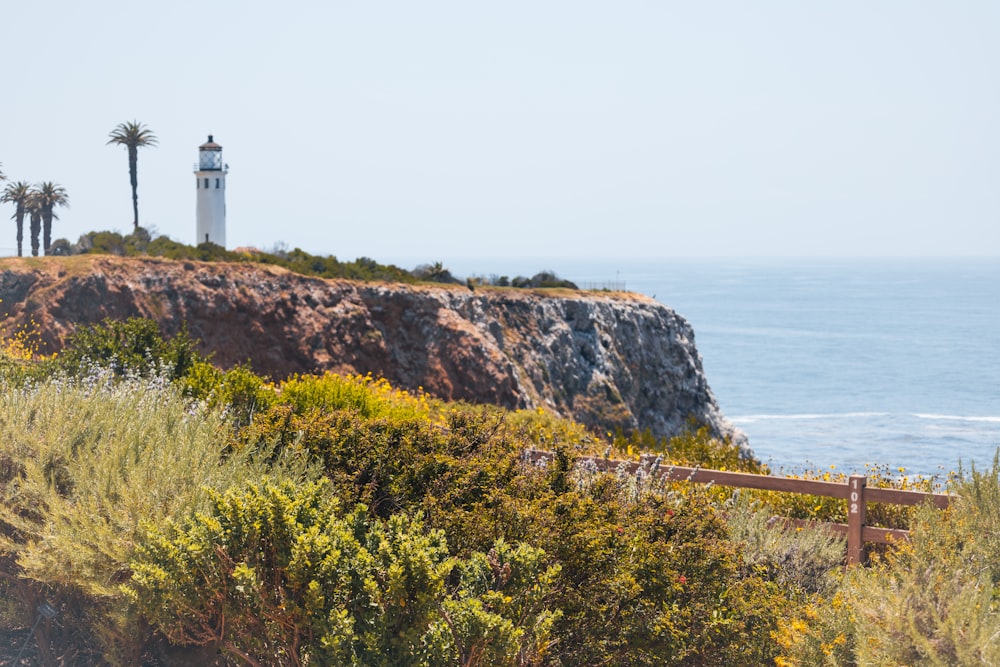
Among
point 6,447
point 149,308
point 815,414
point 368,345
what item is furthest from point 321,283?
point 815,414

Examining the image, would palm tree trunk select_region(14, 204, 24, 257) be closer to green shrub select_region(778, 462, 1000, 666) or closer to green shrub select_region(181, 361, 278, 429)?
green shrub select_region(181, 361, 278, 429)

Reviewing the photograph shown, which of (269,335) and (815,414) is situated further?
(815,414)

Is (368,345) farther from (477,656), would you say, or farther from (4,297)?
(477,656)

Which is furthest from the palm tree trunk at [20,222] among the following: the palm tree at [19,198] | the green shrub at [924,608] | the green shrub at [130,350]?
the green shrub at [924,608]

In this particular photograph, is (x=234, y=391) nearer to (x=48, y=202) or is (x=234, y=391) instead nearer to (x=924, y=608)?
(x=924, y=608)

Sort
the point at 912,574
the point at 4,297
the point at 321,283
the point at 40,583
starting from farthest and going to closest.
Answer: the point at 321,283
the point at 4,297
the point at 40,583
the point at 912,574

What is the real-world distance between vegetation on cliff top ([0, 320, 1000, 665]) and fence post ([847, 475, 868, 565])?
440mm

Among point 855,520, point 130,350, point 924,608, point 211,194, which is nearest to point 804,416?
point 211,194

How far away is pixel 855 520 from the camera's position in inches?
385

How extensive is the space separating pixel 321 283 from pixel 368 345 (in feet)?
14.9

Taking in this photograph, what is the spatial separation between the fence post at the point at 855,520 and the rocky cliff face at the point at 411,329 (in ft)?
117

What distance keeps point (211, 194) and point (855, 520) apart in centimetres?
6487

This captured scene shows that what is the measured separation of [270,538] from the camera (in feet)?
20.4

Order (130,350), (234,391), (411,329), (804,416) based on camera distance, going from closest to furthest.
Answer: (234,391)
(130,350)
(411,329)
(804,416)
